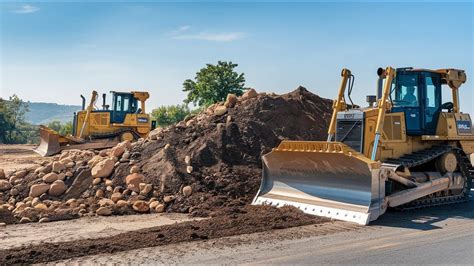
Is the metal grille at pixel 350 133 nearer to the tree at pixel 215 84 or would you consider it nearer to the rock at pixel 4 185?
the rock at pixel 4 185

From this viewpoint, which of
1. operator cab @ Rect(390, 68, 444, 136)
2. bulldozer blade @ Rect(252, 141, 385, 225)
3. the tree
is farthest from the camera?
the tree

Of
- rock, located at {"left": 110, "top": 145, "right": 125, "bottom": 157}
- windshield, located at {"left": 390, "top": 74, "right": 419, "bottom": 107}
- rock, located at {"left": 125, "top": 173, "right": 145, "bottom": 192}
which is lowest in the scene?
rock, located at {"left": 125, "top": 173, "right": 145, "bottom": 192}

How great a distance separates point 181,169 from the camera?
1166 cm

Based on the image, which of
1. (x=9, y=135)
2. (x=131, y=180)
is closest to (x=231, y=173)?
(x=131, y=180)

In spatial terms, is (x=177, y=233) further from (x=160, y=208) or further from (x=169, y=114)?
(x=169, y=114)

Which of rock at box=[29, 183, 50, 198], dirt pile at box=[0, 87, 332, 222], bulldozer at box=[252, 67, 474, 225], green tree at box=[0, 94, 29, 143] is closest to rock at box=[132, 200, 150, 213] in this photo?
dirt pile at box=[0, 87, 332, 222]

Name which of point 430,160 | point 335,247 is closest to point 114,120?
point 430,160

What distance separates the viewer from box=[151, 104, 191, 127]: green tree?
54356 millimetres

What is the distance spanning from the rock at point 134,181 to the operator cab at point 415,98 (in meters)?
6.23

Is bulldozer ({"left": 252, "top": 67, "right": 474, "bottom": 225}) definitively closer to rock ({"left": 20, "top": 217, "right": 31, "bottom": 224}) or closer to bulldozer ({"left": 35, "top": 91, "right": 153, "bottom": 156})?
rock ({"left": 20, "top": 217, "right": 31, "bottom": 224})

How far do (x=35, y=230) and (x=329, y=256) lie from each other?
538 centimetres

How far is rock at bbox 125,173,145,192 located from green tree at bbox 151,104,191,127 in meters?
41.8

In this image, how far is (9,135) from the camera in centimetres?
4644

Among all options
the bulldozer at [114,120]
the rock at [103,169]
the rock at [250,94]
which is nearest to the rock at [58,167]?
the rock at [103,169]
